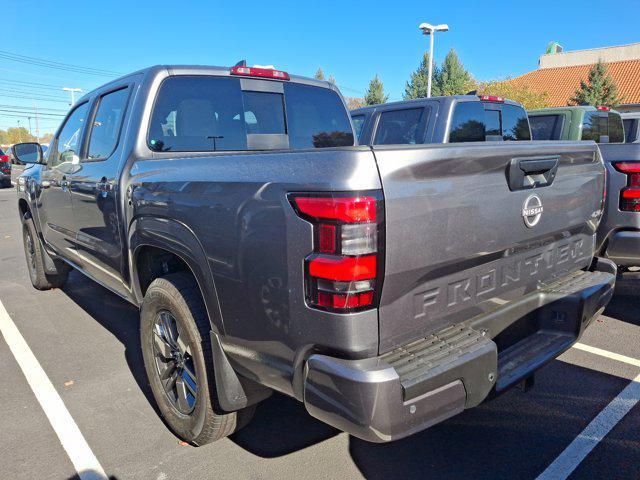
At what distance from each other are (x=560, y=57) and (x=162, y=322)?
51.8 m

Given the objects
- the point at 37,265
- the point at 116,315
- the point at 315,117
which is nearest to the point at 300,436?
the point at 315,117

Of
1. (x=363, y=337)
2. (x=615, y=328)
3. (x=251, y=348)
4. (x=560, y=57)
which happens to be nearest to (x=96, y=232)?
(x=251, y=348)

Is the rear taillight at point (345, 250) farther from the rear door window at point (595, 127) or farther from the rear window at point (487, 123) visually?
the rear door window at point (595, 127)

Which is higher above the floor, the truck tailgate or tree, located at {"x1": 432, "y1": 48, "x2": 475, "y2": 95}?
tree, located at {"x1": 432, "y1": 48, "x2": 475, "y2": 95}

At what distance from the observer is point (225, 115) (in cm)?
328

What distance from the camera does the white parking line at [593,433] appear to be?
96.0 inches

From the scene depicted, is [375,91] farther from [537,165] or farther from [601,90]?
[537,165]

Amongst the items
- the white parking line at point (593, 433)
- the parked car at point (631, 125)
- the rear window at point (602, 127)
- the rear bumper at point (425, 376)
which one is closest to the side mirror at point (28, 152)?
the rear bumper at point (425, 376)

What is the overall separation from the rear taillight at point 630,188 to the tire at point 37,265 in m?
5.62

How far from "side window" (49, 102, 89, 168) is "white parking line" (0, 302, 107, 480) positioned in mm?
1614

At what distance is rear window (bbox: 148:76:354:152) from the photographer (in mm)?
3096

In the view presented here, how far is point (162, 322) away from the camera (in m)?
2.74

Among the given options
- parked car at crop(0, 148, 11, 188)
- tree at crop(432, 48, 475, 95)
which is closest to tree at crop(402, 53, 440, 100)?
tree at crop(432, 48, 475, 95)

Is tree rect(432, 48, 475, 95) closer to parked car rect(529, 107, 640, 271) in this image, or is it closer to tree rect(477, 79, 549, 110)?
tree rect(477, 79, 549, 110)
